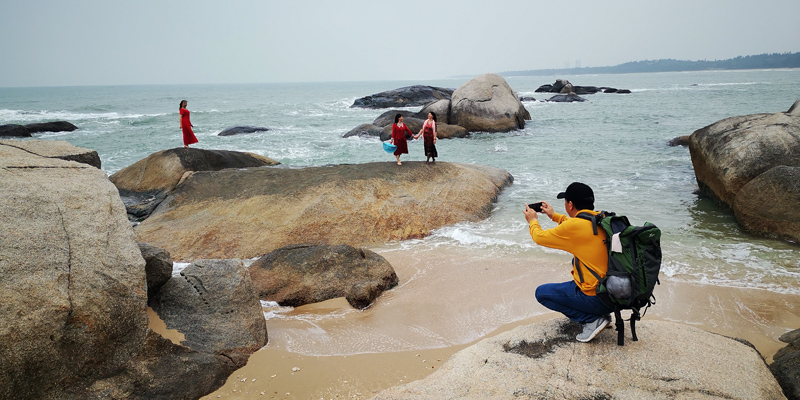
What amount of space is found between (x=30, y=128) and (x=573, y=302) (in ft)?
101

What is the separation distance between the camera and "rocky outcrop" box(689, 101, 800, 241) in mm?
7156

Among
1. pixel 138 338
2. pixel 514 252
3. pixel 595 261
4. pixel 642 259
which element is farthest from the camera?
pixel 514 252

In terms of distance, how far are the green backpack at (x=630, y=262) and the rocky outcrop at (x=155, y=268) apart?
3.52m

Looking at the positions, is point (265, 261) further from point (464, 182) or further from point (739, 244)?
point (739, 244)

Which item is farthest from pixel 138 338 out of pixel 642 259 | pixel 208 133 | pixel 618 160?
pixel 208 133

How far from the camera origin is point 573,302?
3211mm

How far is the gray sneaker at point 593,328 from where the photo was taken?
3.15 m

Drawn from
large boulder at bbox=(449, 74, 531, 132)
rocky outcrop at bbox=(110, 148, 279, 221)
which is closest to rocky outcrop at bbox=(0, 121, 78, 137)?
rocky outcrop at bbox=(110, 148, 279, 221)

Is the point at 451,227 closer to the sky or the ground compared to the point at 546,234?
closer to the ground

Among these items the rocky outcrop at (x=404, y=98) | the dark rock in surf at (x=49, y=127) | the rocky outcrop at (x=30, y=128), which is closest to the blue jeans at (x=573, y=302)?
the rocky outcrop at (x=30, y=128)

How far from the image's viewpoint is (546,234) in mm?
3080

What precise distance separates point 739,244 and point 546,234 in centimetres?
569

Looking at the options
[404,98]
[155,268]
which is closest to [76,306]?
[155,268]

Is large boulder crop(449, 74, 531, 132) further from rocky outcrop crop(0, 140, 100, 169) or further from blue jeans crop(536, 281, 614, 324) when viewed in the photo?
blue jeans crop(536, 281, 614, 324)
